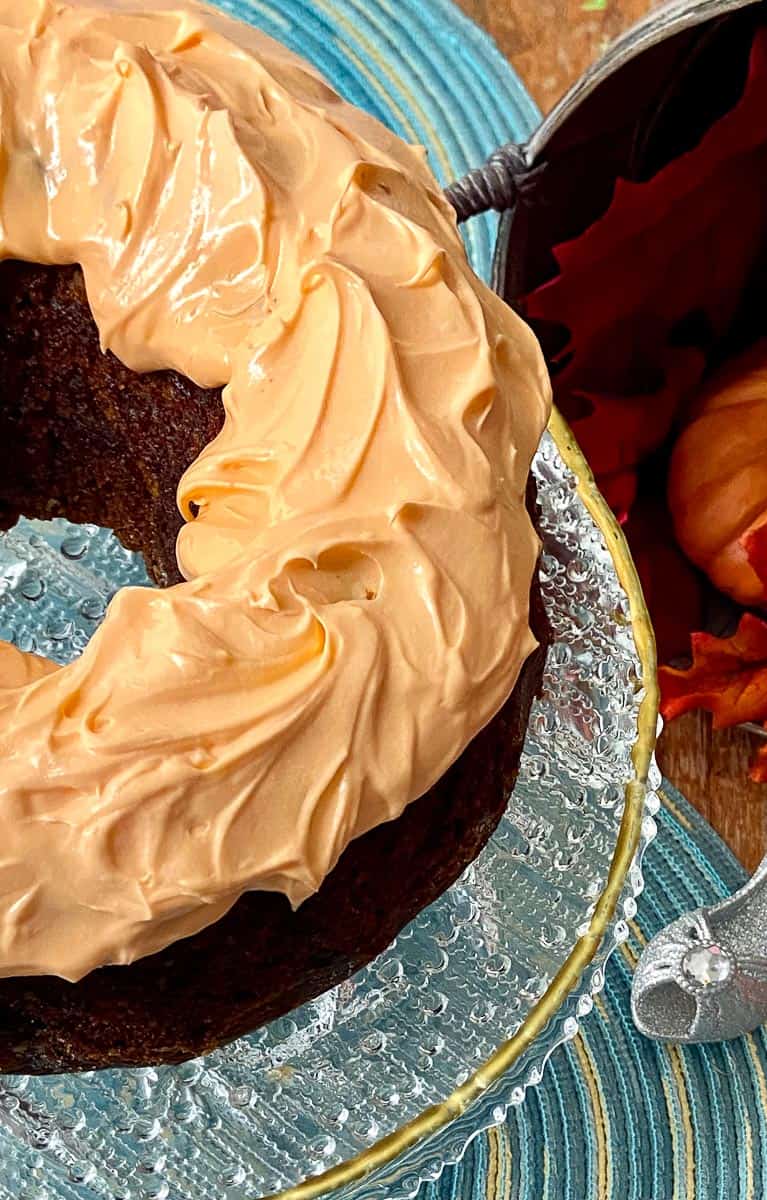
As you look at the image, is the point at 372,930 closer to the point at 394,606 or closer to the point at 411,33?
the point at 394,606

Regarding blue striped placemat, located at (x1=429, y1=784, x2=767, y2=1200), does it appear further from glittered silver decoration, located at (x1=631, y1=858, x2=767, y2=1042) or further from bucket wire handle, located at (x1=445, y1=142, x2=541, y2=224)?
bucket wire handle, located at (x1=445, y1=142, x2=541, y2=224)

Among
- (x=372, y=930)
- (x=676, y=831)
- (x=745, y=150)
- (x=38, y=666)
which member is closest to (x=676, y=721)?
(x=676, y=831)

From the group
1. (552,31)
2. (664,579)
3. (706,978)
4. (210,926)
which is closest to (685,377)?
(664,579)

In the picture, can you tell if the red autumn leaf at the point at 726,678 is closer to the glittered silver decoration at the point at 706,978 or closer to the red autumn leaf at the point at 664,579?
the red autumn leaf at the point at 664,579

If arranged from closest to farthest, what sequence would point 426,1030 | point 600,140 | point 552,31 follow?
1. point 426,1030
2. point 600,140
3. point 552,31

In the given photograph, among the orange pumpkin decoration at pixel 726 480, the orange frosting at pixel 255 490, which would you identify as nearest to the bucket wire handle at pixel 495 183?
the orange pumpkin decoration at pixel 726 480

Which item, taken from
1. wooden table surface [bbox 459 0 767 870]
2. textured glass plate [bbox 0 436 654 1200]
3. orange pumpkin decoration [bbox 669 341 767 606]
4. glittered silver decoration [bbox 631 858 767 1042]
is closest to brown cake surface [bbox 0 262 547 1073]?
textured glass plate [bbox 0 436 654 1200]

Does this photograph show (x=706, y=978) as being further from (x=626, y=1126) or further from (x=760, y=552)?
(x=760, y=552)
